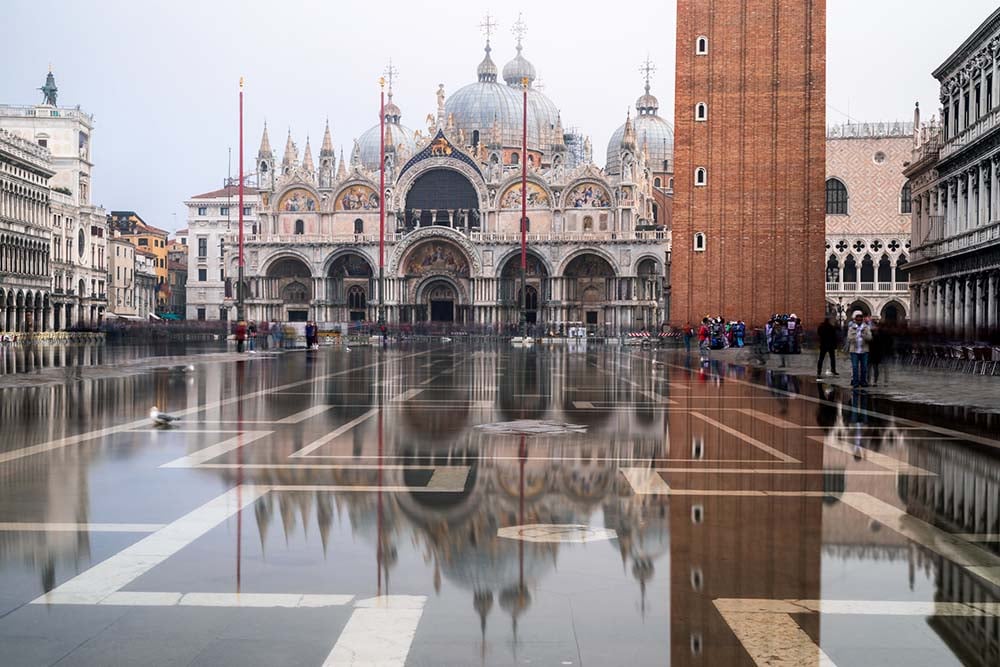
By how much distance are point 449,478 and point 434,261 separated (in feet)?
263

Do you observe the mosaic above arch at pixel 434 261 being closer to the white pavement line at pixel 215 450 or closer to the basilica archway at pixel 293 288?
the basilica archway at pixel 293 288

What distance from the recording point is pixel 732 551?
684 centimetres

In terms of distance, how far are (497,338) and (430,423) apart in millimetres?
62019

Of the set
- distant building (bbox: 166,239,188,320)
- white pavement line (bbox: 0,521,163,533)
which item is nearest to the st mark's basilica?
distant building (bbox: 166,239,188,320)

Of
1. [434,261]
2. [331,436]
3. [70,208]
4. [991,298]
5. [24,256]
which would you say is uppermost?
[70,208]

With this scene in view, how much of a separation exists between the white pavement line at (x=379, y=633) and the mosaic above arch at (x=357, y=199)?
3359 inches

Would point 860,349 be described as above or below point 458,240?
below

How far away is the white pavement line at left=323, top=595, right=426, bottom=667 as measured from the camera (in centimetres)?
471

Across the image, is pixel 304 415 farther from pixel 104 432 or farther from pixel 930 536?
pixel 930 536

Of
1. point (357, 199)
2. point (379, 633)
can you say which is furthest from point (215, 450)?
point (357, 199)

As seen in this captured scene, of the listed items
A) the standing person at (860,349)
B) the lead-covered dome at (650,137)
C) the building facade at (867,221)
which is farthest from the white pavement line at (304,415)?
the lead-covered dome at (650,137)

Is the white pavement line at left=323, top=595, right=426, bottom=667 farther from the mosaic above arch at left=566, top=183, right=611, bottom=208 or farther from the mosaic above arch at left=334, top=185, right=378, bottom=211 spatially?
the mosaic above arch at left=334, top=185, right=378, bottom=211

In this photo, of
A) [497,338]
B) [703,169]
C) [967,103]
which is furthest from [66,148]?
[967,103]

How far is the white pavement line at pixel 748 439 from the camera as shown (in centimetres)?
1159
